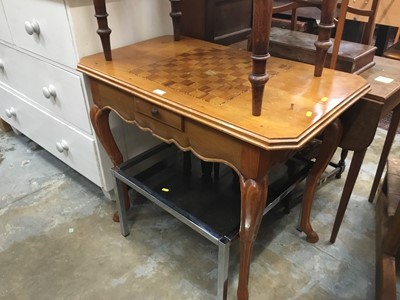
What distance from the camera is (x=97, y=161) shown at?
1.47 metres

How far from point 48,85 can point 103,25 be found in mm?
459

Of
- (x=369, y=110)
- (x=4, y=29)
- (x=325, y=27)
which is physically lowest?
(x=369, y=110)

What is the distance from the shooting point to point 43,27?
128 centimetres

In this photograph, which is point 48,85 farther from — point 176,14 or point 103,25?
point 176,14

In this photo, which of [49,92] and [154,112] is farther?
[49,92]

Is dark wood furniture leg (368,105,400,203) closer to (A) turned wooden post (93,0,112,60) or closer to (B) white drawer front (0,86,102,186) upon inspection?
(A) turned wooden post (93,0,112,60)

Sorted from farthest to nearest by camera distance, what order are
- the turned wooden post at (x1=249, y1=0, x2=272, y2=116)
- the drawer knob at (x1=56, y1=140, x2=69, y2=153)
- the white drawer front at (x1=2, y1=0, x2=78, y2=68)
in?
the drawer knob at (x1=56, y1=140, x2=69, y2=153), the white drawer front at (x1=2, y1=0, x2=78, y2=68), the turned wooden post at (x1=249, y1=0, x2=272, y2=116)

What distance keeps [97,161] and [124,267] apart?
44cm

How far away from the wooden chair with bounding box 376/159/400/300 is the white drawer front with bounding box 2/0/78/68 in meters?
1.19

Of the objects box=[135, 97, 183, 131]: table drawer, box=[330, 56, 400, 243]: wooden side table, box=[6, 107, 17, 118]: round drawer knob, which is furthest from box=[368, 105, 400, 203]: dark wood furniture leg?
A: box=[6, 107, 17, 118]: round drawer knob

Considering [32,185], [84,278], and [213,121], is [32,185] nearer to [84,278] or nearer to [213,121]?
[84,278]

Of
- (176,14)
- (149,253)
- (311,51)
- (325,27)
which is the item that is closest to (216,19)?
(176,14)

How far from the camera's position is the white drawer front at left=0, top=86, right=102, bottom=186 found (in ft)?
4.89

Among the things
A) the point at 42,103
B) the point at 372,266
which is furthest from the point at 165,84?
the point at 372,266
